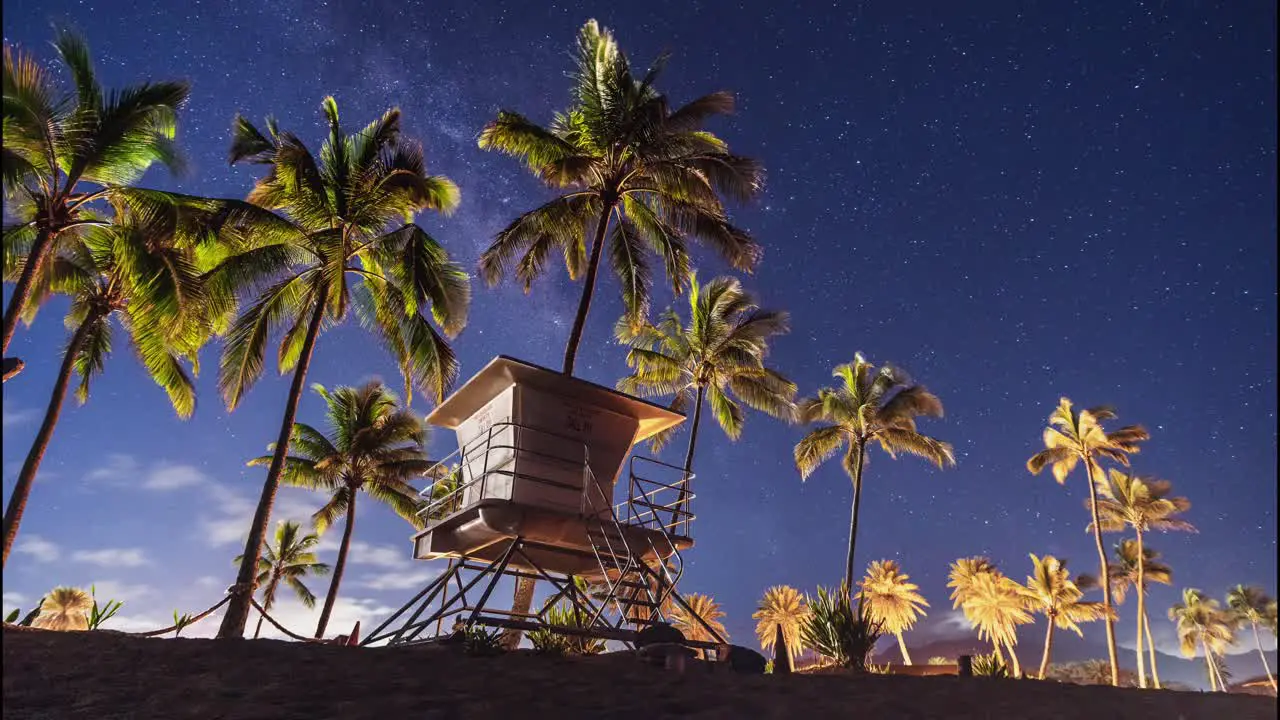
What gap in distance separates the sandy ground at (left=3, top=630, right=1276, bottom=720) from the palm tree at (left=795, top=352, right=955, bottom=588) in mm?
24148

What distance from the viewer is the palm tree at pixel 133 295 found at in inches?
626

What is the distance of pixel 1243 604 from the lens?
72.4 m

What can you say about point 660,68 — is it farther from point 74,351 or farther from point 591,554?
point 74,351

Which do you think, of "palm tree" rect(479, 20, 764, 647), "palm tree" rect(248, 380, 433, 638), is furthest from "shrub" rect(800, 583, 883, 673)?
"palm tree" rect(248, 380, 433, 638)

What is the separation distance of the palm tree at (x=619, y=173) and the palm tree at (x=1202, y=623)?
3126 inches

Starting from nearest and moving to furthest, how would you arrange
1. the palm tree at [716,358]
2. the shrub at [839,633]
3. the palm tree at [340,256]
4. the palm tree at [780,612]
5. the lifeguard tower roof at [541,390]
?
the shrub at [839,633] → the lifeguard tower roof at [541,390] → the palm tree at [340,256] → the palm tree at [716,358] → the palm tree at [780,612]

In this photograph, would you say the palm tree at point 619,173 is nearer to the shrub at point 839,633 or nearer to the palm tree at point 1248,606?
the shrub at point 839,633

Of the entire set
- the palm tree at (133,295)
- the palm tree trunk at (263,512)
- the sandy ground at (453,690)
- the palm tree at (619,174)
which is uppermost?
the palm tree at (619,174)

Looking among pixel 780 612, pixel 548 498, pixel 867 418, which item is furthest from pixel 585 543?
pixel 780 612

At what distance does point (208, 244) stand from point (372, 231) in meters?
3.56

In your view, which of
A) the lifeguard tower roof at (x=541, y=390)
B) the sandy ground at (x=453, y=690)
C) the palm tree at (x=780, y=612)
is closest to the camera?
the sandy ground at (x=453, y=690)

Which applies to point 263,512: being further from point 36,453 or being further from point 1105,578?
point 1105,578

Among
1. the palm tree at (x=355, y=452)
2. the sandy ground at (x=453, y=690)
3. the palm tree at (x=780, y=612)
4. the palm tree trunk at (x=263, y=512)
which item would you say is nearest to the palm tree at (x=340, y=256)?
the palm tree trunk at (x=263, y=512)

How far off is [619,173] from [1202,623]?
3287 inches
